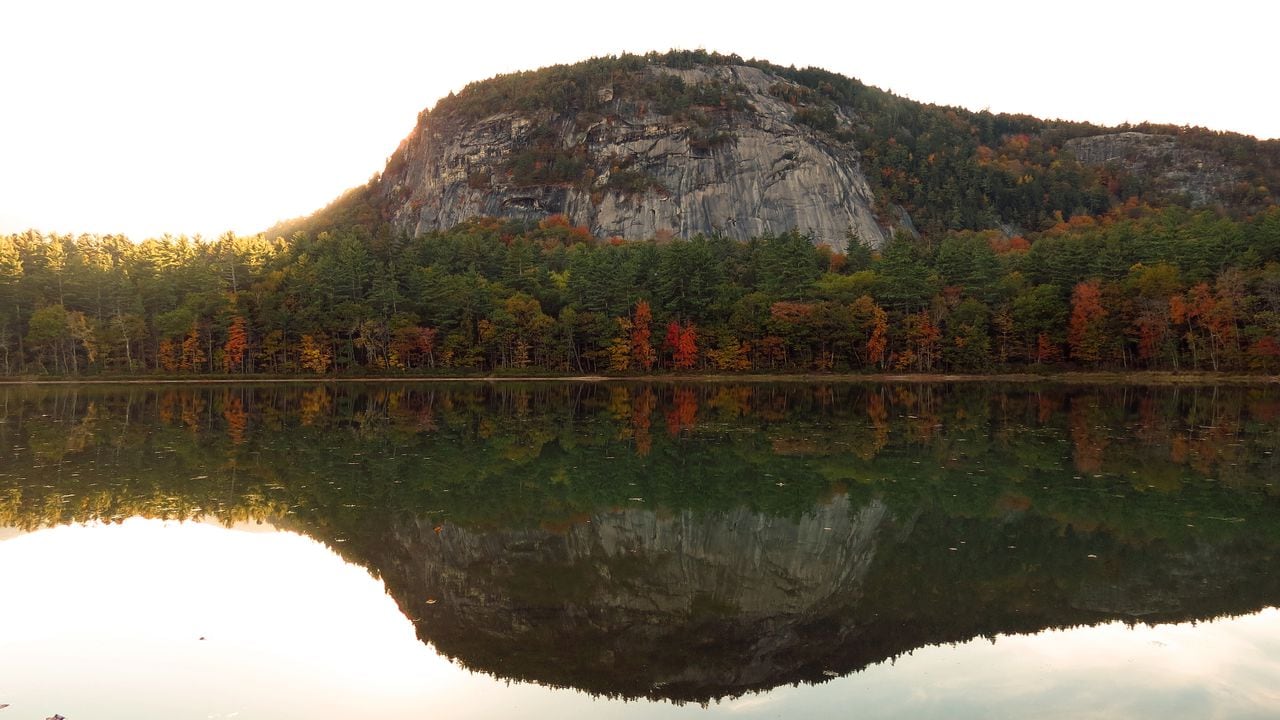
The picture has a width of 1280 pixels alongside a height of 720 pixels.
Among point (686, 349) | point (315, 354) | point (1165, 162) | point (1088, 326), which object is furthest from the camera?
point (1165, 162)

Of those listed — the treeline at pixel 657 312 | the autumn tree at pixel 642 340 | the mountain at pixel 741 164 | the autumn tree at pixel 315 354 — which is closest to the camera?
the treeline at pixel 657 312

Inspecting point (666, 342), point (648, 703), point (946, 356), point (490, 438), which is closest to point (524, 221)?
point (666, 342)

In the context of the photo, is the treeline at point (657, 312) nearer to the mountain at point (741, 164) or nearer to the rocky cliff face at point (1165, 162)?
the mountain at point (741, 164)

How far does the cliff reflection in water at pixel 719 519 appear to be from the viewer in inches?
406

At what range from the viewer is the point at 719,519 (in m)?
15.8

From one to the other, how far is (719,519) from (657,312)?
66891 millimetres

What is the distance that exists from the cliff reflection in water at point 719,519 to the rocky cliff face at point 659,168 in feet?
378

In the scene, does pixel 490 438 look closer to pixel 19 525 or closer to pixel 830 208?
pixel 19 525

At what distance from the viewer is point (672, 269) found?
83875mm

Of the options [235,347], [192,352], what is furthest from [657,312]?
[192,352]

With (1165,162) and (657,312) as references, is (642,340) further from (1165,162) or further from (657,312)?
(1165,162)

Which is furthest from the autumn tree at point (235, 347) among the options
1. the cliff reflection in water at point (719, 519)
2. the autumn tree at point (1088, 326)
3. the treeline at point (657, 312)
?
the autumn tree at point (1088, 326)

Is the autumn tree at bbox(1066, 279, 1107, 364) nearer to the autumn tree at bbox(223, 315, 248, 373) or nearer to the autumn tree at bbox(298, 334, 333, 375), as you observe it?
the autumn tree at bbox(298, 334, 333, 375)

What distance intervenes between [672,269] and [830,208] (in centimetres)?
7240
